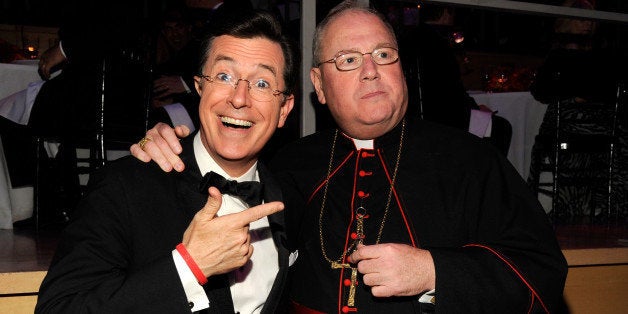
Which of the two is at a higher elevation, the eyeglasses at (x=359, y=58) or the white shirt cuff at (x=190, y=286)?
the eyeglasses at (x=359, y=58)

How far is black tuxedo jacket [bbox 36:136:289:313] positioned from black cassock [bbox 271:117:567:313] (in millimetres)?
268

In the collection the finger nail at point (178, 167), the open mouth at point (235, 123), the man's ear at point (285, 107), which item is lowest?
the finger nail at point (178, 167)

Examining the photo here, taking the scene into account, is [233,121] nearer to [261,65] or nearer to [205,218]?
[261,65]

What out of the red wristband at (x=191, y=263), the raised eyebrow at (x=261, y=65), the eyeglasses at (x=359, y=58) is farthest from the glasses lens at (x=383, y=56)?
the red wristband at (x=191, y=263)

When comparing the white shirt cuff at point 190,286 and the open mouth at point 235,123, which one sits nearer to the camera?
the white shirt cuff at point 190,286

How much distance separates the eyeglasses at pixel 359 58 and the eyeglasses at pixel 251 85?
350 millimetres

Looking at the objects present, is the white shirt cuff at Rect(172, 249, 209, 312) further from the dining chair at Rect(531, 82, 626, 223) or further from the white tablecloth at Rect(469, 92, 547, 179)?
the white tablecloth at Rect(469, 92, 547, 179)

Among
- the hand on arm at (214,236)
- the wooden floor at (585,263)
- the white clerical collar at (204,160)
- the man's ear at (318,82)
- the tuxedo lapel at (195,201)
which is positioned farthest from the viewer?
the wooden floor at (585,263)

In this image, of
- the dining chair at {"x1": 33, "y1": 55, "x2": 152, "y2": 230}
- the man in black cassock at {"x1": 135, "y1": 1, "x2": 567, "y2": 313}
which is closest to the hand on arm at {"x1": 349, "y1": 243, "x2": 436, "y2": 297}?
the man in black cassock at {"x1": 135, "y1": 1, "x2": 567, "y2": 313}

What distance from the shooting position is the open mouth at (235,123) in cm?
180

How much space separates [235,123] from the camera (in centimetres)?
180

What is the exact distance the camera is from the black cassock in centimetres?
182

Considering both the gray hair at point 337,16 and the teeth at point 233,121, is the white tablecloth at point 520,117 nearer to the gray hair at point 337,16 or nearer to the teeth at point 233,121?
the gray hair at point 337,16

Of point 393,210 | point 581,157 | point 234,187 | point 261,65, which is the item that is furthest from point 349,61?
point 581,157
